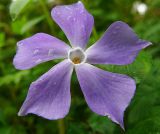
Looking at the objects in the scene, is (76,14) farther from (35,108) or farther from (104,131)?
(104,131)

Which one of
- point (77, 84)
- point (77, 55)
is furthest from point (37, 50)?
point (77, 84)

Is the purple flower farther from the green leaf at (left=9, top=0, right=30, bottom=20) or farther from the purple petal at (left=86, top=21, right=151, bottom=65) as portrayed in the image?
the green leaf at (left=9, top=0, right=30, bottom=20)

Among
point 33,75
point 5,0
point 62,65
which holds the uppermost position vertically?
point 62,65

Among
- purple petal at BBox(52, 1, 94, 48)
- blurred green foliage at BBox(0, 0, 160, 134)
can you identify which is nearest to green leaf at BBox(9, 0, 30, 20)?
blurred green foliage at BBox(0, 0, 160, 134)

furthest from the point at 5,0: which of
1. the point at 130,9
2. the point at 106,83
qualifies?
the point at 106,83

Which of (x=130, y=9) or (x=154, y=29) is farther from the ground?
(x=154, y=29)

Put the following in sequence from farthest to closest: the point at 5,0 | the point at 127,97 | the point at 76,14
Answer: the point at 5,0 < the point at 76,14 < the point at 127,97
